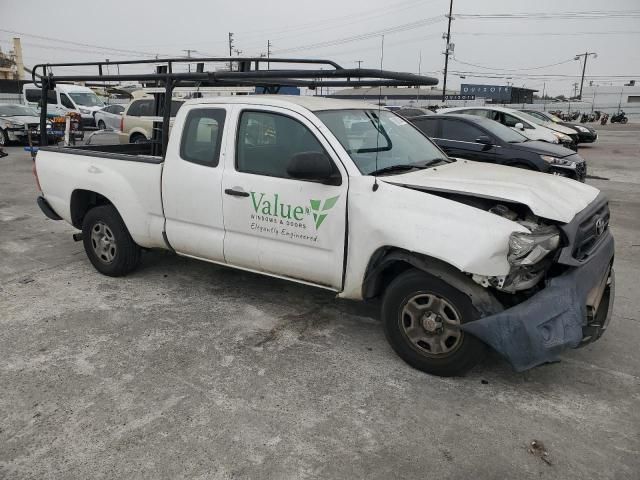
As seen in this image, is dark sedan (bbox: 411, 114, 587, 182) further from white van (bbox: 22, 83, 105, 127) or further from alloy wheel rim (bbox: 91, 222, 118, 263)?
white van (bbox: 22, 83, 105, 127)

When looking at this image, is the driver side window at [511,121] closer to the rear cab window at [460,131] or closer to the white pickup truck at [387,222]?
the rear cab window at [460,131]

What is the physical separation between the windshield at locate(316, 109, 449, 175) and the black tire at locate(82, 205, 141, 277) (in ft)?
8.12

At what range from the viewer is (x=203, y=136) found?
4336mm

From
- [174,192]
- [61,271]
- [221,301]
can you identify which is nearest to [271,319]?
[221,301]

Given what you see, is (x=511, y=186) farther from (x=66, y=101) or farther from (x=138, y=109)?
(x=66, y=101)

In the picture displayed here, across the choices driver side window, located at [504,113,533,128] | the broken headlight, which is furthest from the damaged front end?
driver side window, located at [504,113,533,128]

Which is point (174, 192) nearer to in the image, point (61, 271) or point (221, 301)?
point (221, 301)

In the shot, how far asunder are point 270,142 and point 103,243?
2356 millimetres

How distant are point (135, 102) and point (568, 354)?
44.8ft

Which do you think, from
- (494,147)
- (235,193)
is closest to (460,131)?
(494,147)

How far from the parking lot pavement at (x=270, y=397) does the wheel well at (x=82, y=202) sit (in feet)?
2.91

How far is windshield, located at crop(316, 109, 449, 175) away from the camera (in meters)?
3.77

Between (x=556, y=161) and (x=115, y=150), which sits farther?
(x=556, y=161)

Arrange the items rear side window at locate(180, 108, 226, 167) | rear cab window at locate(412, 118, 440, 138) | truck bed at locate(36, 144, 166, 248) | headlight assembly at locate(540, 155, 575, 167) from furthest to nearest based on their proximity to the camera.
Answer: rear cab window at locate(412, 118, 440, 138)
headlight assembly at locate(540, 155, 575, 167)
truck bed at locate(36, 144, 166, 248)
rear side window at locate(180, 108, 226, 167)
